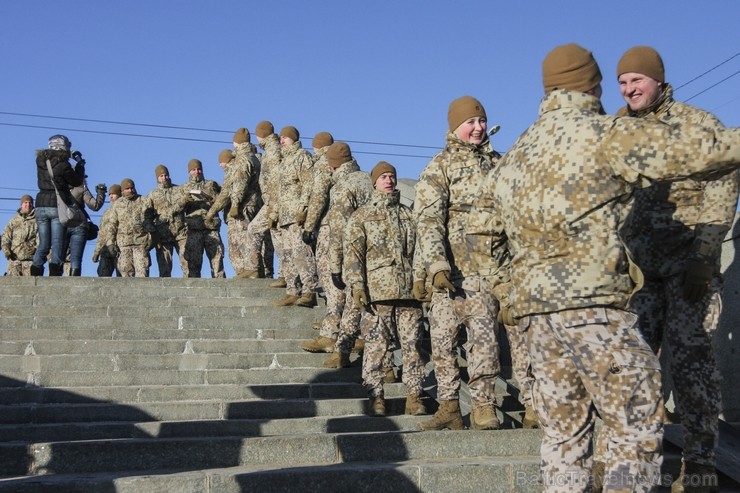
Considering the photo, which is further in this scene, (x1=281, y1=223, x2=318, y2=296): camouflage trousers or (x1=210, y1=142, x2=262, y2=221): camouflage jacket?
(x1=210, y1=142, x2=262, y2=221): camouflage jacket

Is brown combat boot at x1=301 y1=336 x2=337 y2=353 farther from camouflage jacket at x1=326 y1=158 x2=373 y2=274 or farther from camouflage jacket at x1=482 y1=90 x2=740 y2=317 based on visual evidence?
camouflage jacket at x1=482 y1=90 x2=740 y2=317

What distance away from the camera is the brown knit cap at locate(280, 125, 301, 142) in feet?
42.8

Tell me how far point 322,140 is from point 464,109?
17.9 feet

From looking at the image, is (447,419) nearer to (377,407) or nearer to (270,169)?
(377,407)

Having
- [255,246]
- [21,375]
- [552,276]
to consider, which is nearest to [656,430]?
[552,276]

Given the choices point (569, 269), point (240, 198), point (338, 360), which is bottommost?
point (338, 360)

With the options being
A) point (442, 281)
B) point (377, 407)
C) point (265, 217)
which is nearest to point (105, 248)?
point (265, 217)

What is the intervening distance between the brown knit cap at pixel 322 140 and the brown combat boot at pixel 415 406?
481cm

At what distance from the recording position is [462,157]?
23.0 feet

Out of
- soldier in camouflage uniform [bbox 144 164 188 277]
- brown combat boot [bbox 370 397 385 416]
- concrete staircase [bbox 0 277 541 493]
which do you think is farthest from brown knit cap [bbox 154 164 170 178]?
brown combat boot [bbox 370 397 385 416]

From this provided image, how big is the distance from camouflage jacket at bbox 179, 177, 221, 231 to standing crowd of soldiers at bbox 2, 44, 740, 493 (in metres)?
7.83

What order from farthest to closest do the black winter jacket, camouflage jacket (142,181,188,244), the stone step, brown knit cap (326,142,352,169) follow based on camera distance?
camouflage jacket (142,181,188,244), the black winter jacket, brown knit cap (326,142,352,169), the stone step

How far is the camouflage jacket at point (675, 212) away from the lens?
5.62 m

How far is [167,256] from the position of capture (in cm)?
1866
